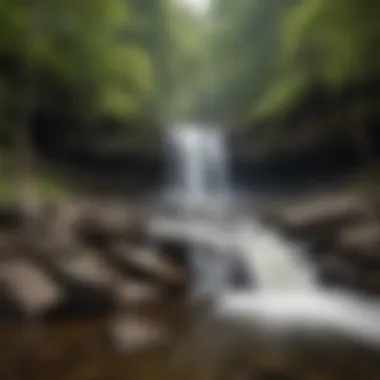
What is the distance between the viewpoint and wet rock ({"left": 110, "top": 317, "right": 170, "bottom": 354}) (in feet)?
3.87

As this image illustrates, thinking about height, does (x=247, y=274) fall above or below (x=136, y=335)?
above

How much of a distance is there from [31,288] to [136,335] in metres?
0.22

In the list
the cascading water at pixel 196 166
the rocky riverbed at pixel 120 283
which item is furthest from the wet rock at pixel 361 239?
the cascading water at pixel 196 166

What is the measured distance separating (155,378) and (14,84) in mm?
639

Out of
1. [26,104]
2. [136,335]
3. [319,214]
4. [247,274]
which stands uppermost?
[26,104]

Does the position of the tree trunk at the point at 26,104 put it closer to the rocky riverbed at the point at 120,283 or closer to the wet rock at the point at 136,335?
the rocky riverbed at the point at 120,283

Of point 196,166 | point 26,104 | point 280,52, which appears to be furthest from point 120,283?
point 280,52

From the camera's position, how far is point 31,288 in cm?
120

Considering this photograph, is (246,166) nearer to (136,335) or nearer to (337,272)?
(337,272)

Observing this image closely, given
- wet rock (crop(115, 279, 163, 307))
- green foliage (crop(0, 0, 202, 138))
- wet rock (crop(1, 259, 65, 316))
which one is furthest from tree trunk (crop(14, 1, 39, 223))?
wet rock (crop(115, 279, 163, 307))

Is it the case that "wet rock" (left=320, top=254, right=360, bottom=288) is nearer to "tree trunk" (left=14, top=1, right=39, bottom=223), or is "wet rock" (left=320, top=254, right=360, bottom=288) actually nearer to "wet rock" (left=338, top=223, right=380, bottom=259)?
"wet rock" (left=338, top=223, right=380, bottom=259)

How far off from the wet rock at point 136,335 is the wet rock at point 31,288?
126 mm

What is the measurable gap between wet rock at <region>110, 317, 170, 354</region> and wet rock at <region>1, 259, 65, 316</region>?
0.41 feet

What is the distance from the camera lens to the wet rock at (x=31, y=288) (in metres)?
1.20
